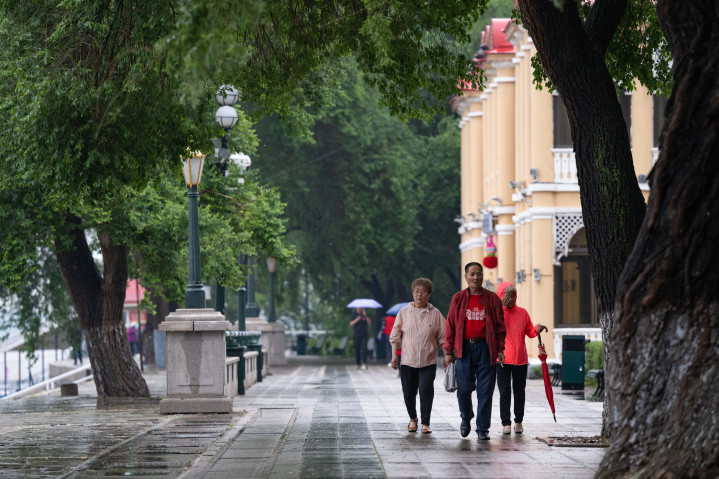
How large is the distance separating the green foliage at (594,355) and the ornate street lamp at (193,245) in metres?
8.42

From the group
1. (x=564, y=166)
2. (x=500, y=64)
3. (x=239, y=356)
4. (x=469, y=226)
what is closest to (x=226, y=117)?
(x=239, y=356)

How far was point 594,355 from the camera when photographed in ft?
79.0

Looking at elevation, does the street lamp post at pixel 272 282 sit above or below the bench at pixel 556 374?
above

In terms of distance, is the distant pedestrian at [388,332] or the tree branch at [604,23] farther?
the distant pedestrian at [388,332]

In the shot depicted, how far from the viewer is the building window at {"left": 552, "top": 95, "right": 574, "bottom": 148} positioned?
29125 millimetres

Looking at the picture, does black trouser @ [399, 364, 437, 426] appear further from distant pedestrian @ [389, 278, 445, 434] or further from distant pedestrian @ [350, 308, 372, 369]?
distant pedestrian @ [350, 308, 372, 369]

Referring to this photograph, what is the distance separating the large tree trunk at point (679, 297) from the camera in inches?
322

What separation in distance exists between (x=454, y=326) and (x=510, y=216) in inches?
832

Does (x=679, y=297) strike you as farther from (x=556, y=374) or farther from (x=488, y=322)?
(x=556, y=374)

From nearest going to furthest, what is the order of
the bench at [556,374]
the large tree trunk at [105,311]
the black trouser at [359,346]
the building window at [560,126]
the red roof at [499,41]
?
the large tree trunk at [105,311], the bench at [556,374], the building window at [560,126], the red roof at [499,41], the black trouser at [359,346]

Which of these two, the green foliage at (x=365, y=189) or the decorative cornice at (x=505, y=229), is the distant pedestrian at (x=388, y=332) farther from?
the decorative cornice at (x=505, y=229)

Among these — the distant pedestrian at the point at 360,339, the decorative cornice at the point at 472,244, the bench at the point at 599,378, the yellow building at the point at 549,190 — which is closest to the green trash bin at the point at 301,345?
the decorative cornice at the point at 472,244

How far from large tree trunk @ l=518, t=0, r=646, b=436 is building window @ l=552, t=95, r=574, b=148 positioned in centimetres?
1719

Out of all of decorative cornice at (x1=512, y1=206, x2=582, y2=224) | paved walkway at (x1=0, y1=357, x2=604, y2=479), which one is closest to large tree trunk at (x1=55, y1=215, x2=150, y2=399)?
paved walkway at (x1=0, y1=357, x2=604, y2=479)
